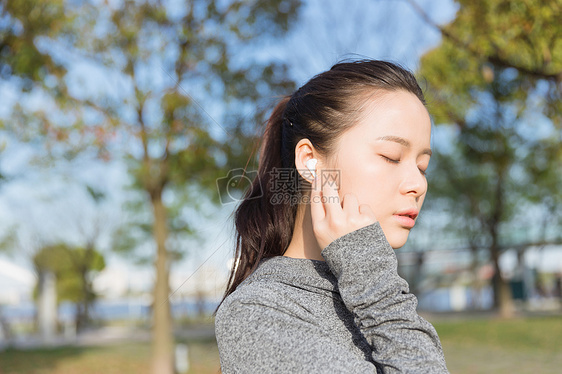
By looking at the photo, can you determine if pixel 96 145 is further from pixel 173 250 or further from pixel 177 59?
pixel 173 250

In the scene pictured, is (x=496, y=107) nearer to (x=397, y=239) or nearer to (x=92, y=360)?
(x=92, y=360)

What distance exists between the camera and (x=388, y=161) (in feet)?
4.95

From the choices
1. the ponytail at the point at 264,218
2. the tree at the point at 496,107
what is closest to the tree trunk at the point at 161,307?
the tree at the point at 496,107

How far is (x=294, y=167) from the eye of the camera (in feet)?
5.95

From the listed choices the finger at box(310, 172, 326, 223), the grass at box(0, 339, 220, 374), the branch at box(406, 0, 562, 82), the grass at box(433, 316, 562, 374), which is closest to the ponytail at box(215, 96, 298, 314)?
the finger at box(310, 172, 326, 223)

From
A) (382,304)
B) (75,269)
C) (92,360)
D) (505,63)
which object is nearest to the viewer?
(382,304)

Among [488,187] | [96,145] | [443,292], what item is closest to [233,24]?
[96,145]

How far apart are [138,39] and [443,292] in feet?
91.3

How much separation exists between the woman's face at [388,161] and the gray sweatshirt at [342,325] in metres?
0.16

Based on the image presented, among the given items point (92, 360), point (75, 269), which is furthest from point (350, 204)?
point (75, 269)

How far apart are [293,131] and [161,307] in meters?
8.03

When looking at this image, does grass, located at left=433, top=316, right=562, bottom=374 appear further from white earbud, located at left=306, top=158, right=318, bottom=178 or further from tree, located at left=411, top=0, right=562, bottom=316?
white earbud, located at left=306, top=158, right=318, bottom=178

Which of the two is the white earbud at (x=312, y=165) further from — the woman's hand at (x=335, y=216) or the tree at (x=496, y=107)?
the tree at (x=496, y=107)

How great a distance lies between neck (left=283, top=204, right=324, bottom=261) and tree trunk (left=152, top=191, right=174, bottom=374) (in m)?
7.79
